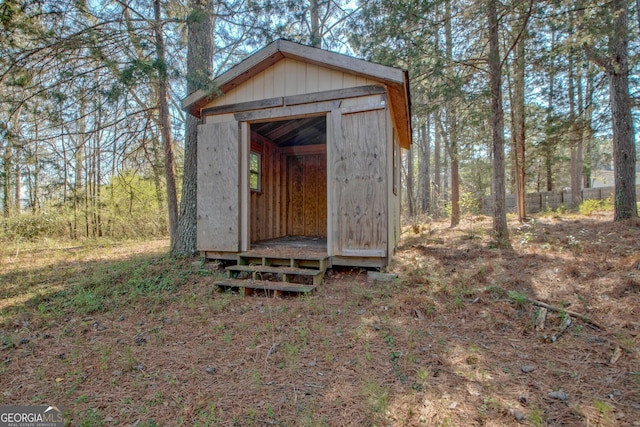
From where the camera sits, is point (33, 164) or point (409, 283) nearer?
point (409, 283)

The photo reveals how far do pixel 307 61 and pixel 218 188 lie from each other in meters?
2.44

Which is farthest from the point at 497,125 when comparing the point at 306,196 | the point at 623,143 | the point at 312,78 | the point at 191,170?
the point at 191,170

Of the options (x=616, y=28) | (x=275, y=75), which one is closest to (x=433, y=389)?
(x=275, y=75)

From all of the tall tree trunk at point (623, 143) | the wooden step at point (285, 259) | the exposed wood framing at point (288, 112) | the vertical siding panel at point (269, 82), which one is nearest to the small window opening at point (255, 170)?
the exposed wood framing at point (288, 112)

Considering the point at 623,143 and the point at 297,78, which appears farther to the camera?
the point at 623,143

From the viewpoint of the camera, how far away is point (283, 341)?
2820 mm

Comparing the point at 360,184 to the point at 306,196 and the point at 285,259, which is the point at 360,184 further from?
the point at 306,196

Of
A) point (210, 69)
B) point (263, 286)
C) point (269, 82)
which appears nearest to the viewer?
point (263, 286)

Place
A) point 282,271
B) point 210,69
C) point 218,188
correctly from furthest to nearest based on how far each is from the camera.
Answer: point 210,69, point 218,188, point 282,271

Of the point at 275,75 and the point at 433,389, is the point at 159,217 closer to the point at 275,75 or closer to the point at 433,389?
the point at 275,75

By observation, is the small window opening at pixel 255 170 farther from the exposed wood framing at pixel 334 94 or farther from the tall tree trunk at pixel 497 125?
the tall tree trunk at pixel 497 125

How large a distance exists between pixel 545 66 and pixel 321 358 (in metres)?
7.01

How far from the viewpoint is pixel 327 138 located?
14.8 ft

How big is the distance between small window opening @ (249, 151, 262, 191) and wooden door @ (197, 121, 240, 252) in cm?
158
